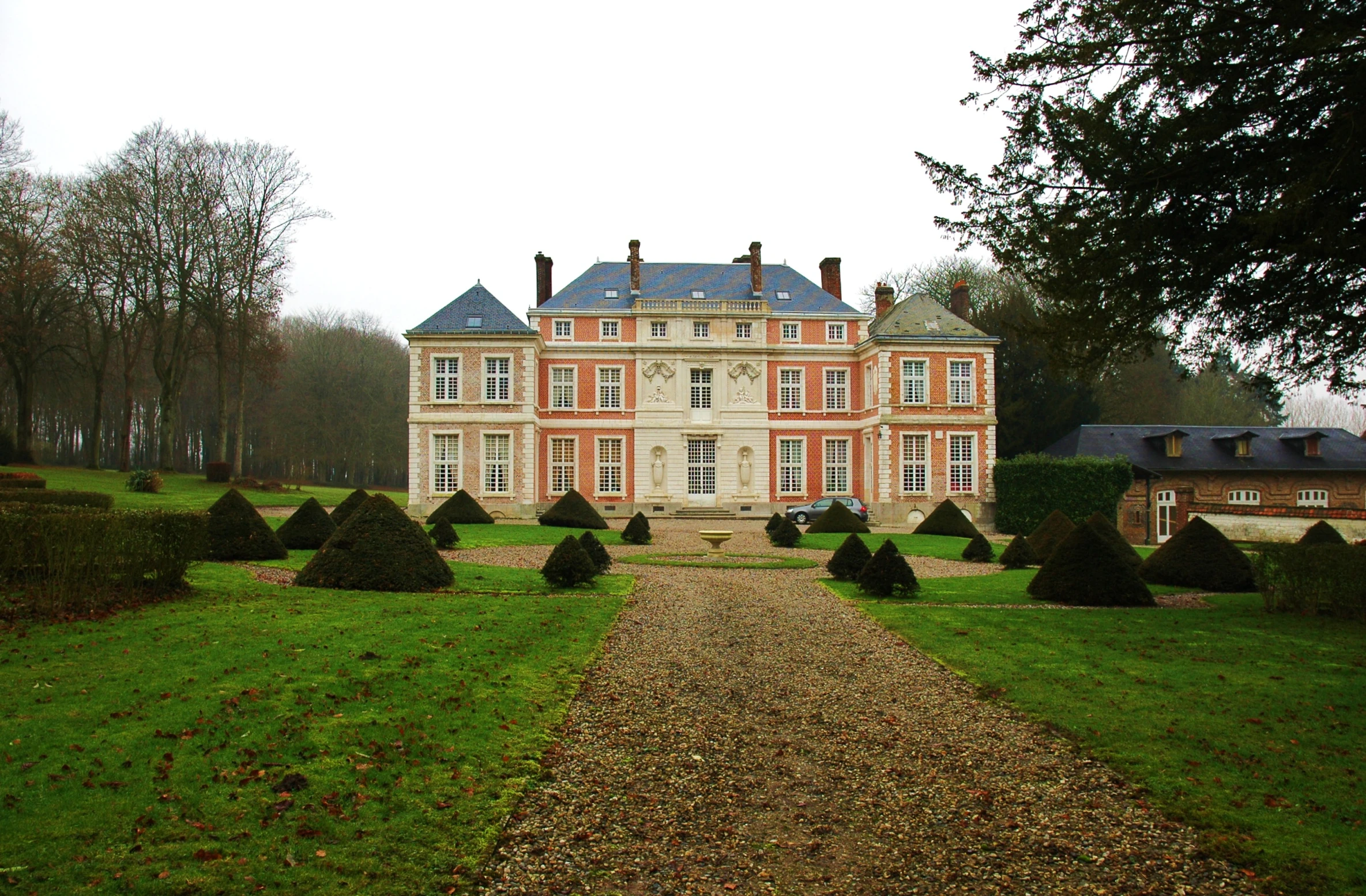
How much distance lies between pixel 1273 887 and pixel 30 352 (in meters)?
41.7

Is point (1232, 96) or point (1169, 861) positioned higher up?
point (1232, 96)

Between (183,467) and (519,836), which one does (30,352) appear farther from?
(519,836)

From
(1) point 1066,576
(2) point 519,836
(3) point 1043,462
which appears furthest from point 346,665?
(3) point 1043,462

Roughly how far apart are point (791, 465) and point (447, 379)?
48.4 ft

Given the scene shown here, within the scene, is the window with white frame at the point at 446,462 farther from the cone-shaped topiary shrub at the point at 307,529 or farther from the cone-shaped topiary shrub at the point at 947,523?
the cone-shaped topiary shrub at the point at 947,523

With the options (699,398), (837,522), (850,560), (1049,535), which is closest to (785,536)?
(837,522)

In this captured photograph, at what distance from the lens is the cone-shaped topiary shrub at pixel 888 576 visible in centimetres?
1282

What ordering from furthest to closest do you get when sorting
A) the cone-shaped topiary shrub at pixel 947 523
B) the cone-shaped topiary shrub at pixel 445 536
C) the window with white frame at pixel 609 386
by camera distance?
the window with white frame at pixel 609 386, the cone-shaped topiary shrub at pixel 947 523, the cone-shaped topiary shrub at pixel 445 536

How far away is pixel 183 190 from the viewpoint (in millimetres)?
35188

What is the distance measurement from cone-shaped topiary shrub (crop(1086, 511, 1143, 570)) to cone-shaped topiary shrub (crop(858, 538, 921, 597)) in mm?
2845

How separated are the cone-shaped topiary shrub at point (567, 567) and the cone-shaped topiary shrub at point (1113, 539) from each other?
7.49 m

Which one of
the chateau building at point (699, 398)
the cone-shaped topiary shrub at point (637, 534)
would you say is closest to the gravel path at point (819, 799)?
the cone-shaped topiary shrub at point (637, 534)

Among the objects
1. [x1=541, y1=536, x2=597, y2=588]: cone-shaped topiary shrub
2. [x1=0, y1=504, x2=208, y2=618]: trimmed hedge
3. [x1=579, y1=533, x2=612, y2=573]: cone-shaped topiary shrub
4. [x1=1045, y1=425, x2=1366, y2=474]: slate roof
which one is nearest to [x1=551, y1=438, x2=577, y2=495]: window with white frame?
[x1=1045, y1=425, x2=1366, y2=474]: slate roof

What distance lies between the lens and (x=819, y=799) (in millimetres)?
4910
